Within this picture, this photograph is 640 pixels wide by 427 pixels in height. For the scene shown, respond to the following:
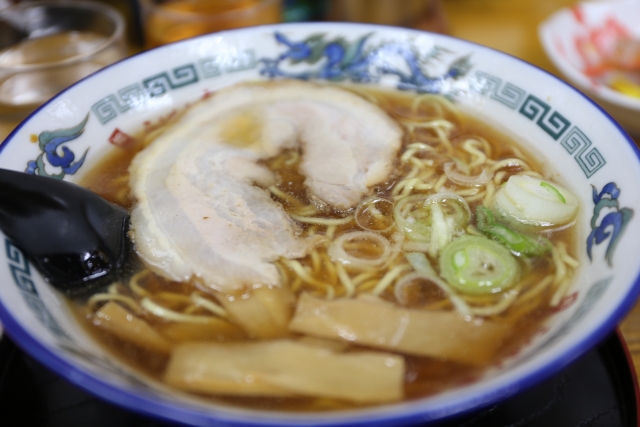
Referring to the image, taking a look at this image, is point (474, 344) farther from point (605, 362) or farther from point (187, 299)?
point (187, 299)

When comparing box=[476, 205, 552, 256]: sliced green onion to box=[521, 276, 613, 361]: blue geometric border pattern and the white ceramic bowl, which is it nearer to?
box=[521, 276, 613, 361]: blue geometric border pattern

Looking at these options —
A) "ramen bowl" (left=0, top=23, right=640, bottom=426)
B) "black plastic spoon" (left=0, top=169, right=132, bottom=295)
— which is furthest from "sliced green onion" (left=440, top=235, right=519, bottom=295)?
"black plastic spoon" (left=0, top=169, right=132, bottom=295)

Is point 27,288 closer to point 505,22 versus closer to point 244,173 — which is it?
point 244,173

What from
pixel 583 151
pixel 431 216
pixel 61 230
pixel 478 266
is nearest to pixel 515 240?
pixel 478 266

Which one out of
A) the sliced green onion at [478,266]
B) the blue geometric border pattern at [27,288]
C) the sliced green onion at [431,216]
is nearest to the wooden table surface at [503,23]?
the sliced green onion at [431,216]

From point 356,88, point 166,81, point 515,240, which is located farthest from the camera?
point 356,88

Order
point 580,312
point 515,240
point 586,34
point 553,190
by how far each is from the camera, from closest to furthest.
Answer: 1. point 580,312
2. point 515,240
3. point 553,190
4. point 586,34
